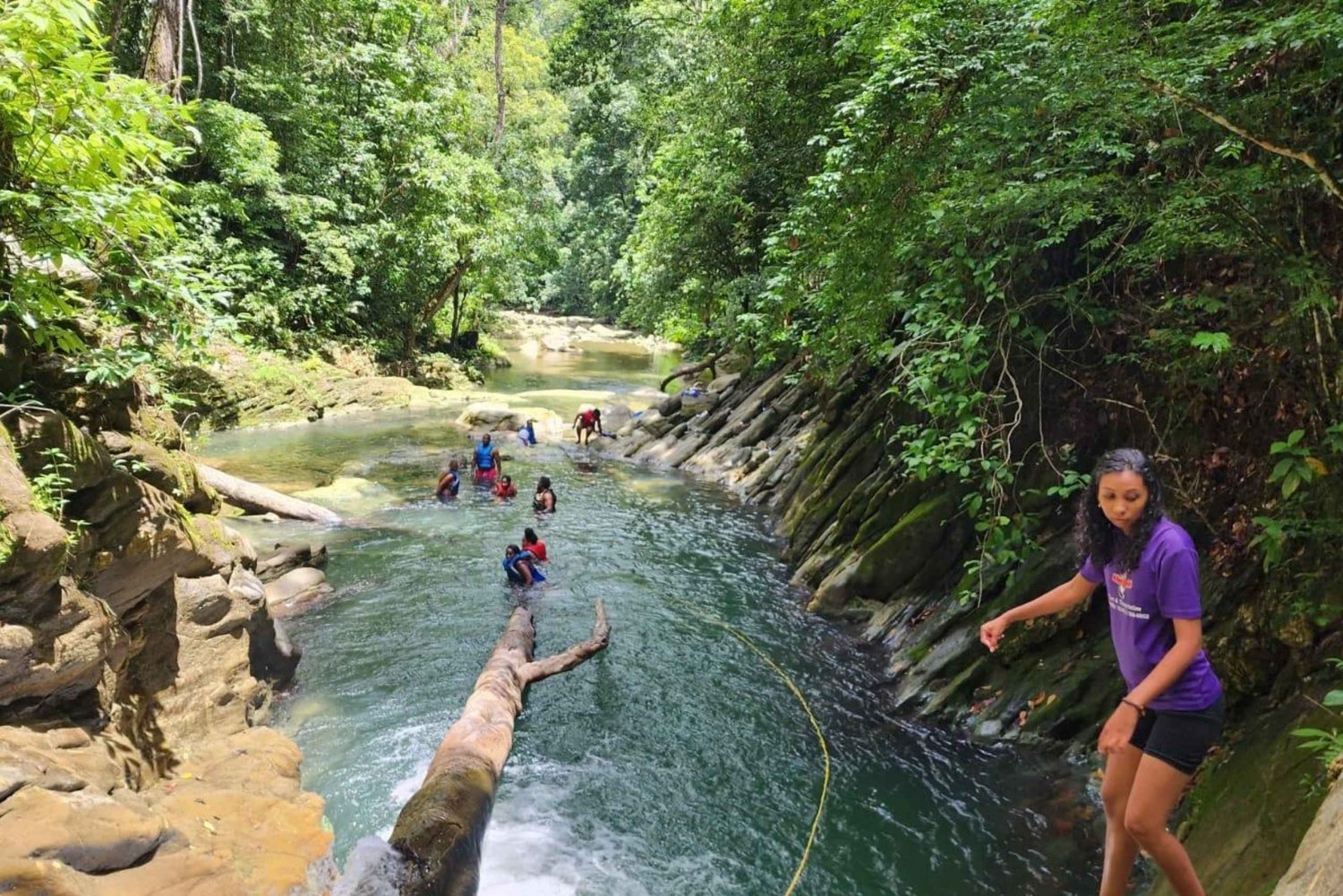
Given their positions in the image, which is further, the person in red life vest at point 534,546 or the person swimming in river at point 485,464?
the person swimming in river at point 485,464

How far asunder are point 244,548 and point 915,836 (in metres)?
6.96

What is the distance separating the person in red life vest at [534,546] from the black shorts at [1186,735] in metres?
8.87

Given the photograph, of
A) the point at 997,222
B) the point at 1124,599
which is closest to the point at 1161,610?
the point at 1124,599

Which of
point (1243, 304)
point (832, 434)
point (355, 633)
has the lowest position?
point (355, 633)

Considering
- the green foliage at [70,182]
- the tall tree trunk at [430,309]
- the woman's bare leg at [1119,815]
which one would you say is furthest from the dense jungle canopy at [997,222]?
the tall tree trunk at [430,309]

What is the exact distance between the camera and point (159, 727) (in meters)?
5.48

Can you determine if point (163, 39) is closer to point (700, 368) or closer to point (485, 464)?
point (485, 464)

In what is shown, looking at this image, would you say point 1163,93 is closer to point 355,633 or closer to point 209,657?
point 209,657

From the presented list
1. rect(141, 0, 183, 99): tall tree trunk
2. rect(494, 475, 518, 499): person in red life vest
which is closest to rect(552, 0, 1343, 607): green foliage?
rect(494, 475, 518, 499): person in red life vest

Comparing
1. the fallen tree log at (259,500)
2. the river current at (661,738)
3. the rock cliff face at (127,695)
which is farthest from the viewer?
the fallen tree log at (259,500)

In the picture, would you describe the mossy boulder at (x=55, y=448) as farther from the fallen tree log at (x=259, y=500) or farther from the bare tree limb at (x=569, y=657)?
the fallen tree log at (x=259, y=500)

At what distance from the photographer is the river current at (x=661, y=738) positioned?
5.34 m

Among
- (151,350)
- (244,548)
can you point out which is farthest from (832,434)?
(151,350)

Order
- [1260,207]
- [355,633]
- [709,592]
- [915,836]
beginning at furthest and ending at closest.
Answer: [709,592], [355,633], [915,836], [1260,207]
